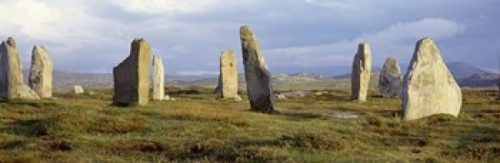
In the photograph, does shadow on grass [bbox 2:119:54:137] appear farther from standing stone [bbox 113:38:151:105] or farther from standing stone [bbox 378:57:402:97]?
standing stone [bbox 378:57:402:97]

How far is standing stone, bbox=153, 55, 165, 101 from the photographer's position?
53.1 meters

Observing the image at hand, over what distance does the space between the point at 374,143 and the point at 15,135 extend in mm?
10878

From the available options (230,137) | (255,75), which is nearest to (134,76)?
(255,75)

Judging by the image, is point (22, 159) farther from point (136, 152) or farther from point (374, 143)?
point (374, 143)

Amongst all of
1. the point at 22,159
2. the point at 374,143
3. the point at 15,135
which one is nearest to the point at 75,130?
the point at 15,135

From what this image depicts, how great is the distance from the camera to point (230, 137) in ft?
82.4

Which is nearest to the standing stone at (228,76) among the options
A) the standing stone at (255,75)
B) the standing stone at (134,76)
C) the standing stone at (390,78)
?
the standing stone at (390,78)

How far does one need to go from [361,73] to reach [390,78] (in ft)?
40.2

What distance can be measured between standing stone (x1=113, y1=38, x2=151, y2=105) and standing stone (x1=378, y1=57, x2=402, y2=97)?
30372 millimetres

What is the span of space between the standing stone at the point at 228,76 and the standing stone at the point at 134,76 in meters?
17.4

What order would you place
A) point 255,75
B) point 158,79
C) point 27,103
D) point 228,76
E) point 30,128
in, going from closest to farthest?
point 30,128, point 27,103, point 255,75, point 158,79, point 228,76

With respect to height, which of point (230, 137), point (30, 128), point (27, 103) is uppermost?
point (27, 103)

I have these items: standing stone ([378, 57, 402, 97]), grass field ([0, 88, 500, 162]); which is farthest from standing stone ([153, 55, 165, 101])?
standing stone ([378, 57, 402, 97])

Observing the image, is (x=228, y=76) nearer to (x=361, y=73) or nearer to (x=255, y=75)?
(x=361, y=73)
